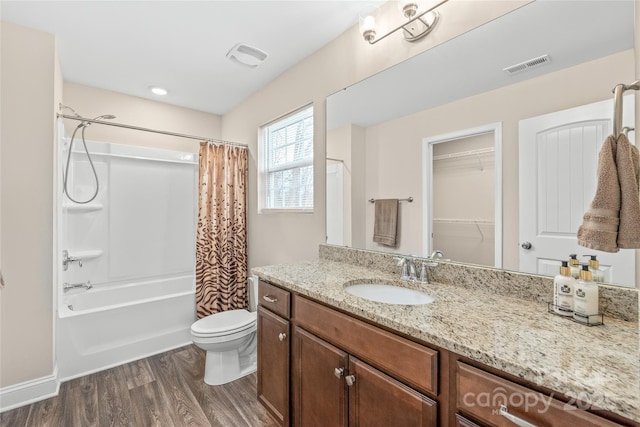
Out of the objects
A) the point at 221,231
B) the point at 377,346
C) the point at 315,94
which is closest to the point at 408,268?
the point at 377,346

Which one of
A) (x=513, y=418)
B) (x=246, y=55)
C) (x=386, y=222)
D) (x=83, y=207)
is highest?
(x=246, y=55)

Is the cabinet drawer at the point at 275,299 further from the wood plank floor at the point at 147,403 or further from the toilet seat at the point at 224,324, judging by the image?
the wood plank floor at the point at 147,403

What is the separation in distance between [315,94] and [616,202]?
1.84 meters

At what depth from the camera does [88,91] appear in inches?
109

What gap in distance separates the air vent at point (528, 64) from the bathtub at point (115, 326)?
2.91 meters

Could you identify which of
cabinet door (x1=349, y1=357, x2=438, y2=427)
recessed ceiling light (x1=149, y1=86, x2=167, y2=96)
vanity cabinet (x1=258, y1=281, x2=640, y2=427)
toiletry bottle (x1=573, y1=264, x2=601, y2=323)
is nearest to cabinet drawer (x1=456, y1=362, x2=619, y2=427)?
vanity cabinet (x1=258, y1=281, x2=640, y2=427)

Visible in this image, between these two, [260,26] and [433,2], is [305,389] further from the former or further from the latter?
[260,26]

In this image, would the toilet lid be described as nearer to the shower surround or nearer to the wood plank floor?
the wood plank floor

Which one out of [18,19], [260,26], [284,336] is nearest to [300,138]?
[260,26]

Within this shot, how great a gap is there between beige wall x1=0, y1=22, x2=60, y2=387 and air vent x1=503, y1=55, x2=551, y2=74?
108 inches

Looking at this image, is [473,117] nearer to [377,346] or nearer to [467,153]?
[467,153]

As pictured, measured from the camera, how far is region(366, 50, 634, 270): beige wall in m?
1.02

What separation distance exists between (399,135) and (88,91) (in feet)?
9.83

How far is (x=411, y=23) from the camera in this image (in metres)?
1.56
